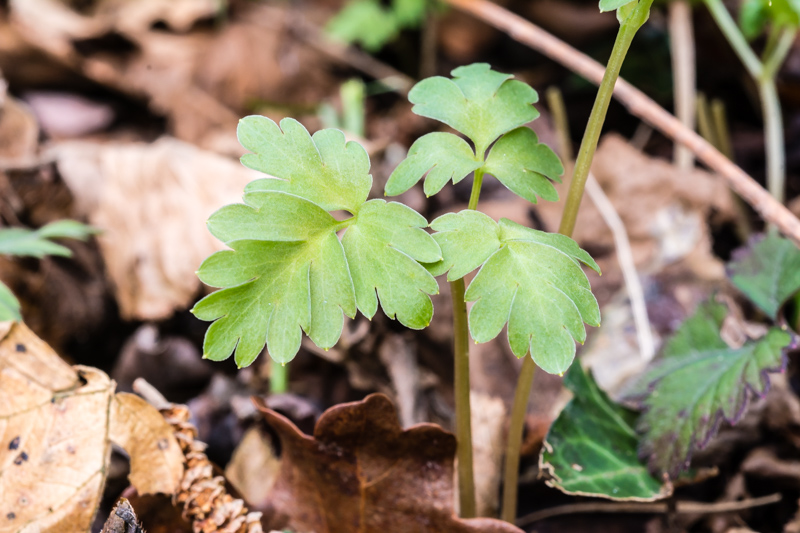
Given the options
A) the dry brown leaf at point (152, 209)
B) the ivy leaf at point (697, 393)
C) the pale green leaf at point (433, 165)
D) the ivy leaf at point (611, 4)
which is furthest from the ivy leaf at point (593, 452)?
the dry brown leaf at point (152, 209)

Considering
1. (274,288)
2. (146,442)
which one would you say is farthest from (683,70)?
(146,442)

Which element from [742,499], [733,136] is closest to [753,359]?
[742,499]

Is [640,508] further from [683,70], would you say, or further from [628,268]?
[683,70]

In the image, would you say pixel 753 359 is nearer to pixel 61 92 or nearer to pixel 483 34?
pixel 483 34

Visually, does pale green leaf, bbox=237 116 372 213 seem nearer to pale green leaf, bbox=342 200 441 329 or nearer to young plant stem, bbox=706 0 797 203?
pale green leaf, bbox=342 200 441 329

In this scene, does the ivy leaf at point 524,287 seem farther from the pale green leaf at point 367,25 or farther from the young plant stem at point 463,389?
the pale green leaf at point 367,25

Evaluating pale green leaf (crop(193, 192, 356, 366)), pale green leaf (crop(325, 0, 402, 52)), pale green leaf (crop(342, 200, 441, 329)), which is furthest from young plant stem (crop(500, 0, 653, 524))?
pale green leaf (crop(325, 0, 402, 52))
